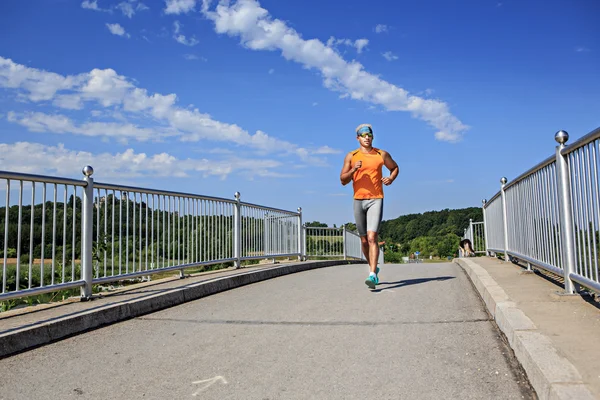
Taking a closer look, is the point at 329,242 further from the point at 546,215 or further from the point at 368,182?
the point at 546,215

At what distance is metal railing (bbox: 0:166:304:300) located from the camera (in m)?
4.91

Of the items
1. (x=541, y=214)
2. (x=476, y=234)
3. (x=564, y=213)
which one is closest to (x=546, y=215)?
(x=541, y=214)

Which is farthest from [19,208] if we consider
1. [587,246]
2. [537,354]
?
[587,246]

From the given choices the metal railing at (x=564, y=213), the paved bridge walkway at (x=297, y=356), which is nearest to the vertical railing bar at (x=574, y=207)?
the metal railing at (x=564, y=213)

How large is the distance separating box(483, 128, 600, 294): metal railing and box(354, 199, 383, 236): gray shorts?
1942 mm

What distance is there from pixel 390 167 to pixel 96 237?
4.03 m

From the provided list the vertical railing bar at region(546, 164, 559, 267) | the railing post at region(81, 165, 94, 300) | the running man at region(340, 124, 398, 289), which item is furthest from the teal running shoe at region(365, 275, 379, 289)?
the railing post at region(81, 165, 94, 300)

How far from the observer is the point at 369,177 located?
23.1 feet

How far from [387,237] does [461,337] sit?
134085 millimetres

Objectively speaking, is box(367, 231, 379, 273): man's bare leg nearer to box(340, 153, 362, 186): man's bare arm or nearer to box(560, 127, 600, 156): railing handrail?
box(340, 153, 362, 186): man's bare arm

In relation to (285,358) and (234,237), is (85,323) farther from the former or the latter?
(234,237)

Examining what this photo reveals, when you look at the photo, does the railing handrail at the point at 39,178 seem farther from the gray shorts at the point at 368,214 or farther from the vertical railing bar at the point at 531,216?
the vertical railing bar at the point at 531,216

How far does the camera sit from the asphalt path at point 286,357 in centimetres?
308

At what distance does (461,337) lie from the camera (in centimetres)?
418
